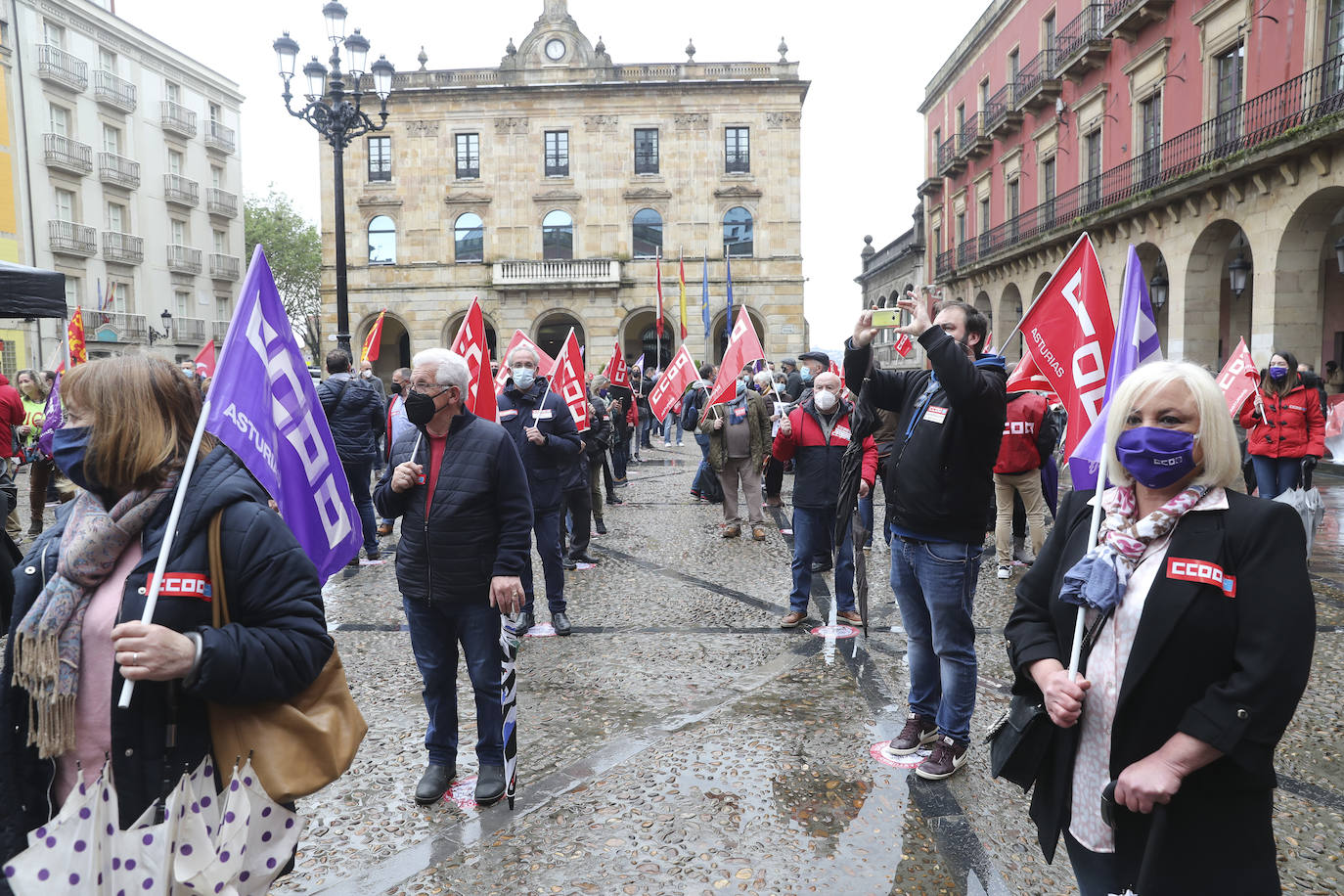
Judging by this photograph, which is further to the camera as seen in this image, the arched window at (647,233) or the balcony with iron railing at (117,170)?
the arched window at (647,233)

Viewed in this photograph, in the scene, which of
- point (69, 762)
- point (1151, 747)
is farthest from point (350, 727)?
point (1151, 747)

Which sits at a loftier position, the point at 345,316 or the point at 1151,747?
the point at 345,316

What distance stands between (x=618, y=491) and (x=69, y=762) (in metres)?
12.0

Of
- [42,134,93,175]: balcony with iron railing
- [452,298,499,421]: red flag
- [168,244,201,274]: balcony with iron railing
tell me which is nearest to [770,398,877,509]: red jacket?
[452,298,499,421]: red flag

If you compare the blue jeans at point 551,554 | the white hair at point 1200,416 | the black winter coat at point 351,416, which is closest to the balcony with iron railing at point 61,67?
the black winter coat at point 351,416

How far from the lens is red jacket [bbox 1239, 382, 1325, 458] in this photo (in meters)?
8.12

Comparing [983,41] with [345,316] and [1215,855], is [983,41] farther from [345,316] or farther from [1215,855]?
[1215,855]

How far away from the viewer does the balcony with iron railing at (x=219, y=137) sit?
38.8 meters

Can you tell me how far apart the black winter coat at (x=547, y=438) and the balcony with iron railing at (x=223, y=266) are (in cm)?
3833

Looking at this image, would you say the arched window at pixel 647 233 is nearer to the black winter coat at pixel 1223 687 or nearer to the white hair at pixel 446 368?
the white hair at pixel 446 368

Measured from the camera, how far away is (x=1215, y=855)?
1810 mm

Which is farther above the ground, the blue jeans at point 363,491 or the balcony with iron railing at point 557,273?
the balcony with iron railing at point 557,273

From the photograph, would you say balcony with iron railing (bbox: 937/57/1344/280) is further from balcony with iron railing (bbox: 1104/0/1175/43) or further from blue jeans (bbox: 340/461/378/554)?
blue jeans (bbox: 340/461/378/554)

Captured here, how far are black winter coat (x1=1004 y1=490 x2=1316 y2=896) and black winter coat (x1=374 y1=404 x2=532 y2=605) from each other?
2388 mm
